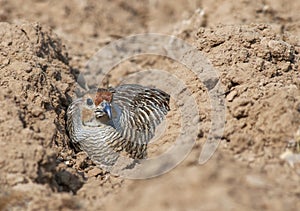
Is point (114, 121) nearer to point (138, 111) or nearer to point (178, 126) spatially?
point (138, 111)

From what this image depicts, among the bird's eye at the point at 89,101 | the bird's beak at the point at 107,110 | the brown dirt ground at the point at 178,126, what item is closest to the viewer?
the brown dirt ground at the point at 178,126

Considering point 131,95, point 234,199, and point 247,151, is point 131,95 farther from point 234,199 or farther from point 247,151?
point 234,199

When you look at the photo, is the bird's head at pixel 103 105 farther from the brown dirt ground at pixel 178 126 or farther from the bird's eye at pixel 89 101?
the brown dirt ground at pixel 178 126

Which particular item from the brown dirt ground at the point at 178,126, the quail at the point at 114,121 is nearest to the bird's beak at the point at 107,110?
the quail at the point at 114,121

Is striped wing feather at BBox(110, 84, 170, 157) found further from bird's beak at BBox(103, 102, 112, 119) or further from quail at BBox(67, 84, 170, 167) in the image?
bird's beak at BBox(103, 102, 112, 119)

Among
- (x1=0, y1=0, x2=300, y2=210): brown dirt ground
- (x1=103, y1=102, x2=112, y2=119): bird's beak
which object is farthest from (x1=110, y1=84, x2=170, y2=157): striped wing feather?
(x1=0, y1=0, x2=300, y2=210): brown dirt ground

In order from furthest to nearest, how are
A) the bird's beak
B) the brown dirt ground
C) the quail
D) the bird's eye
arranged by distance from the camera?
the bird's eye < the bird's beak < the quail < the brown dirt ground
